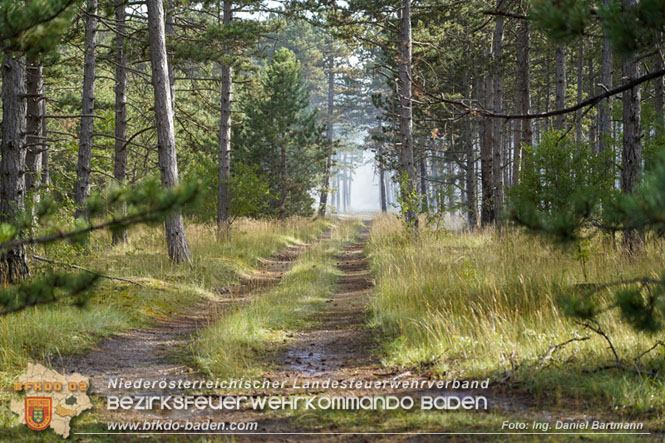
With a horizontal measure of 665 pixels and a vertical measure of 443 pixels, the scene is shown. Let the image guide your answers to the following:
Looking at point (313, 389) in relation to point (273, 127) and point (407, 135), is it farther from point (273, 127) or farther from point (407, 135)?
point (273, 127)

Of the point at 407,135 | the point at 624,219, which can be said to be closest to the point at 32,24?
the point at 624,219

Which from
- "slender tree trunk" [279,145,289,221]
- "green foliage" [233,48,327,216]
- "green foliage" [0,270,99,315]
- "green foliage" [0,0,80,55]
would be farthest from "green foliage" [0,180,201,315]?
"slender tree trunk" [279,145,289,221]

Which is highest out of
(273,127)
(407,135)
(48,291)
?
(273,127)

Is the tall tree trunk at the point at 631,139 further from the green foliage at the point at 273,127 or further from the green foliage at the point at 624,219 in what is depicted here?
the green foliage at the point at 273,127

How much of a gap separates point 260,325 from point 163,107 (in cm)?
561

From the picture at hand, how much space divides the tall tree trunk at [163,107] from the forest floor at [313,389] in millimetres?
2914

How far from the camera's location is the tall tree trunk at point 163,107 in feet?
33.2

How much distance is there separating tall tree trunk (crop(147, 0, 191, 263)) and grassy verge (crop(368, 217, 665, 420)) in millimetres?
4640

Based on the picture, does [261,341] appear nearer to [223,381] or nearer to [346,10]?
[223,381]

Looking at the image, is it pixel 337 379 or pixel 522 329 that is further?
pixel 522 329

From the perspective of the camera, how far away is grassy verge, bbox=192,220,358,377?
17.1ft

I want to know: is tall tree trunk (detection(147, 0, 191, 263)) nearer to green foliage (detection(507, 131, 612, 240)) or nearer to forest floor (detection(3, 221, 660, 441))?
forest floor (detection(3, 221, 660, 441))

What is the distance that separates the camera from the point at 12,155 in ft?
24.1

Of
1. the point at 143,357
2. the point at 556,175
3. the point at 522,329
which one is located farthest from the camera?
the point at 556,175
